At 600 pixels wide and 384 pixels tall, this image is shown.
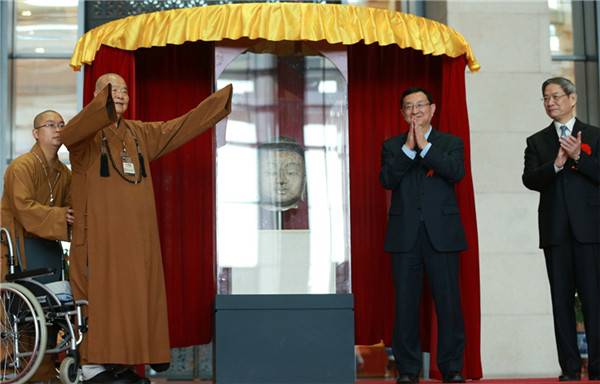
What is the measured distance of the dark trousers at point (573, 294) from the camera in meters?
4.37

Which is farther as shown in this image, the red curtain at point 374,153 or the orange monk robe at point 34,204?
the red curtain at point 374,153

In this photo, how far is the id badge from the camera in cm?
427

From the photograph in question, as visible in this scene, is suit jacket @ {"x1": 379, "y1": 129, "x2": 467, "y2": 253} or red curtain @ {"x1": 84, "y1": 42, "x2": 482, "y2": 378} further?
red curtain @ {"x1": 84, "y1": 42, "x2": 482, "y2": 378}

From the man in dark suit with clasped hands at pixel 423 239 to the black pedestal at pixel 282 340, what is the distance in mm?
399

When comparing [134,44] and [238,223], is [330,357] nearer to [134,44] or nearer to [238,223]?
[238,223]

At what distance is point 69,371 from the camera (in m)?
3.99

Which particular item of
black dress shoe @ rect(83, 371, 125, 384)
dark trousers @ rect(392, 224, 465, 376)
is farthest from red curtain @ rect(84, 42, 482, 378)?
black dress shoe @ rect(83, 371, 125, 384)

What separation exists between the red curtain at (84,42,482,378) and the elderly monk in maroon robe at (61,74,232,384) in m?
0.78

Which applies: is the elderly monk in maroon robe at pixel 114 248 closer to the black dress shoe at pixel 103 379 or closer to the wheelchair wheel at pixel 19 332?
the black dress shoe at pixel 103 379

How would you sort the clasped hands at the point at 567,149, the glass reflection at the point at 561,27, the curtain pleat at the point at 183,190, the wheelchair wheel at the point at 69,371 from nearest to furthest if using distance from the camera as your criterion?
the wheelchair wheel at the point at 69,371 < the clasped hands at the point at 567,149 < the curtain pleat at the point at 183,190 < the glass reflection at the point at 561,27

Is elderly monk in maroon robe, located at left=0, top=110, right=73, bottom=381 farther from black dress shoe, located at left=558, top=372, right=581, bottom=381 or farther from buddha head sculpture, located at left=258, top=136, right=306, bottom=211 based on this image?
black dress shoe, located at left=558, top=372, right=581, bottom=381

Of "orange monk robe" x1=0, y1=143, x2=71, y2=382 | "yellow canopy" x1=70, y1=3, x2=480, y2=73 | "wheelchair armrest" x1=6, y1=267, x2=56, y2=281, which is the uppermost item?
"yellow canopy" x1=70, y1=3, x2=480, y2=73

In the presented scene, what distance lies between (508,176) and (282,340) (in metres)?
3.11

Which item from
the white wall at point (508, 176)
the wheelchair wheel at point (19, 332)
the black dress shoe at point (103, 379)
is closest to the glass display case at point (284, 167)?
the black dress shoe at point (103, 379)
